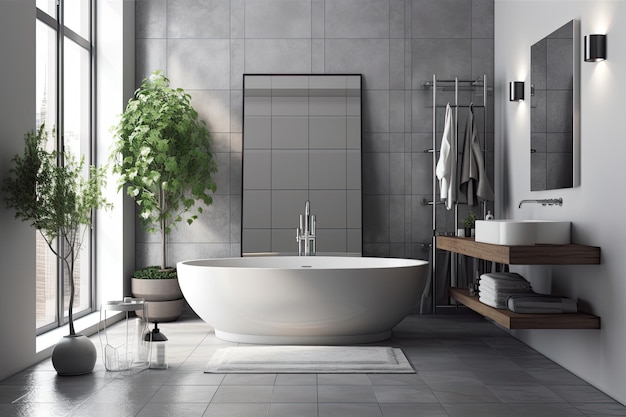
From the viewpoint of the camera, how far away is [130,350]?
4.87 meters

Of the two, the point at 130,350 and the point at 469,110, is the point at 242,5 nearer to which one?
the point at 469,110

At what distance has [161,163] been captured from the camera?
6.02m

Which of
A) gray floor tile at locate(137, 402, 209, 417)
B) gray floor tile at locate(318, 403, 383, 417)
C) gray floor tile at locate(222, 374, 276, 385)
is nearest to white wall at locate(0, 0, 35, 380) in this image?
gray floor tile at locate(137, 402, 209, 417)

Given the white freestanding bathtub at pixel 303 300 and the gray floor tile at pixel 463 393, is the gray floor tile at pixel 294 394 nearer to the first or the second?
the gray floor tile at pixel 463 393

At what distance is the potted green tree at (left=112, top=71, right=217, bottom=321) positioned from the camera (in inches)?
234

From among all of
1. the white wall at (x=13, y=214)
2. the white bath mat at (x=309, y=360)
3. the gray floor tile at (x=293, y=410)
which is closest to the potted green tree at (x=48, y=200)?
the white wall at (x=13, y=214)

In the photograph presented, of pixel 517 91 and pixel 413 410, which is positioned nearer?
pixel 413 410

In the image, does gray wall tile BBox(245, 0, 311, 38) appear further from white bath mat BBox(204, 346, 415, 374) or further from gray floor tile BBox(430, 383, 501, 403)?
gray floor tile BBox(430, 383, 501, 403)

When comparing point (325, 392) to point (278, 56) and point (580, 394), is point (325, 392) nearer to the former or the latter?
point (580, 394)

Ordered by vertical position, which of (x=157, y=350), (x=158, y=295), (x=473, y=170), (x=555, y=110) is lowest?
(x=157, y=350)

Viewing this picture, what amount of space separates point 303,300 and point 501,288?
1271 millimetres

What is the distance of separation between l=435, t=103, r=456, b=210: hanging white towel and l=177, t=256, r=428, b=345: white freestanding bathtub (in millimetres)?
1026

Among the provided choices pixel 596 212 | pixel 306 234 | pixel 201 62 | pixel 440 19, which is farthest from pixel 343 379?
pixel 440 19

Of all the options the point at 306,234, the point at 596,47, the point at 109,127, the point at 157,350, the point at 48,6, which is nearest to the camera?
the point at 596,47
